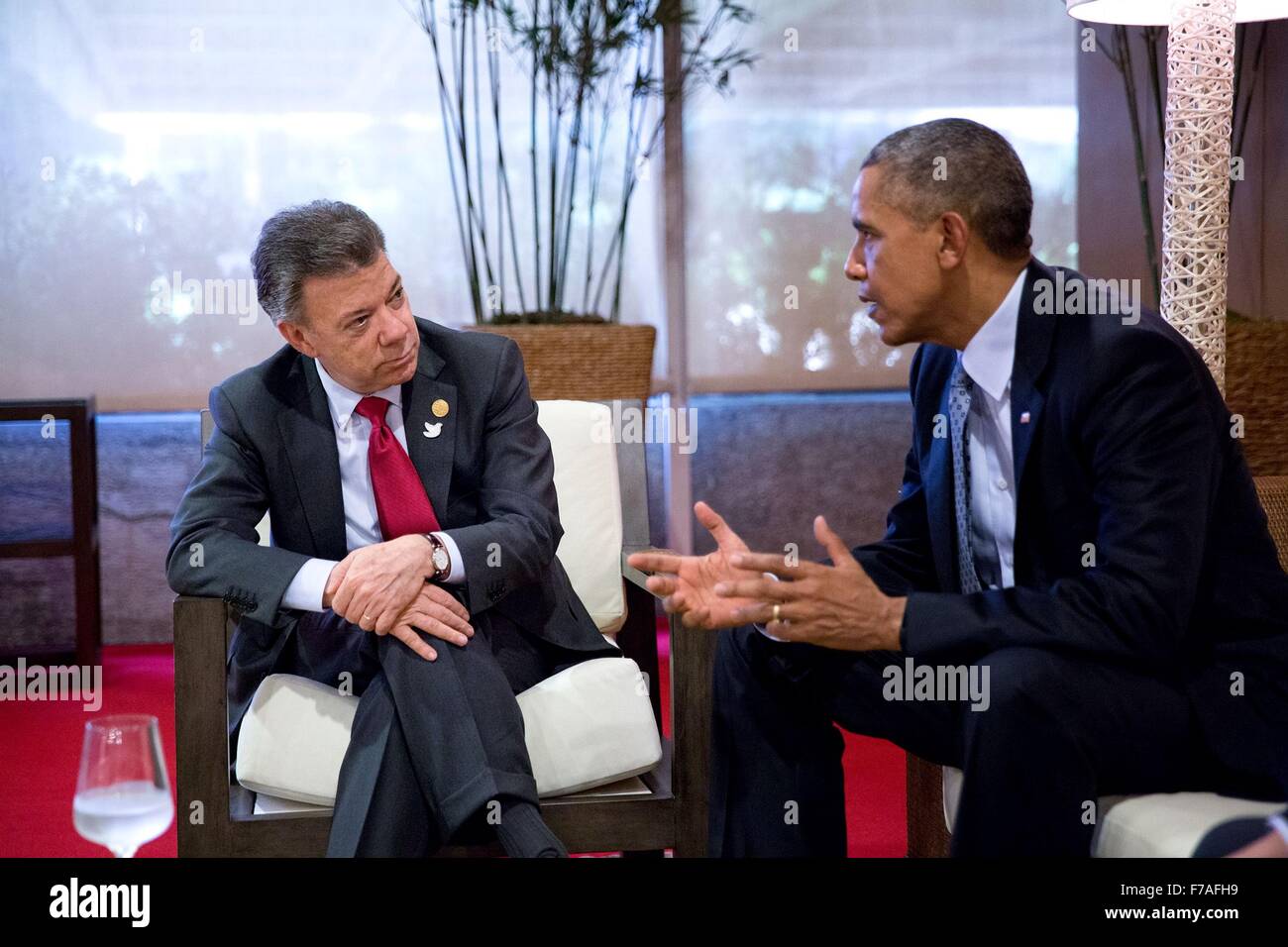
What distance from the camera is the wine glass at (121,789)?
126 cm

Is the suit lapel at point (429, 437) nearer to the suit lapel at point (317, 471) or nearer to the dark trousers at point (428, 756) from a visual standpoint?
the suit lapel at point (317, 471)

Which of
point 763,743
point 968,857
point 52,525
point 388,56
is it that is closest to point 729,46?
point 388,56

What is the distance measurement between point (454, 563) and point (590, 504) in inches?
18.9

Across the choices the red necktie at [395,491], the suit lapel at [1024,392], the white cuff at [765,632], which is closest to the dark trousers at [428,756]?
the red necktie at [395,491]

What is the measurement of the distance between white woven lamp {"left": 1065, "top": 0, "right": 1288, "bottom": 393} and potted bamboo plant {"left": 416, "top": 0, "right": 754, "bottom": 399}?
1.86 metres

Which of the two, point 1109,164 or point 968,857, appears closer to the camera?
point 968,857

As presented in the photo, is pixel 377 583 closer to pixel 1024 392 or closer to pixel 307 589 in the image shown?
pixel 307 589

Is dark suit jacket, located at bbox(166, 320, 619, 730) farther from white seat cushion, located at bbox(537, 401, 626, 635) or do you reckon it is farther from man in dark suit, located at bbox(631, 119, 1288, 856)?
man in dark suit, located at bbox(631, 119, 1288, 856)

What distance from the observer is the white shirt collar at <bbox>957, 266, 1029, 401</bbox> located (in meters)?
1.83

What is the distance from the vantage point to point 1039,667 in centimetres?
158
